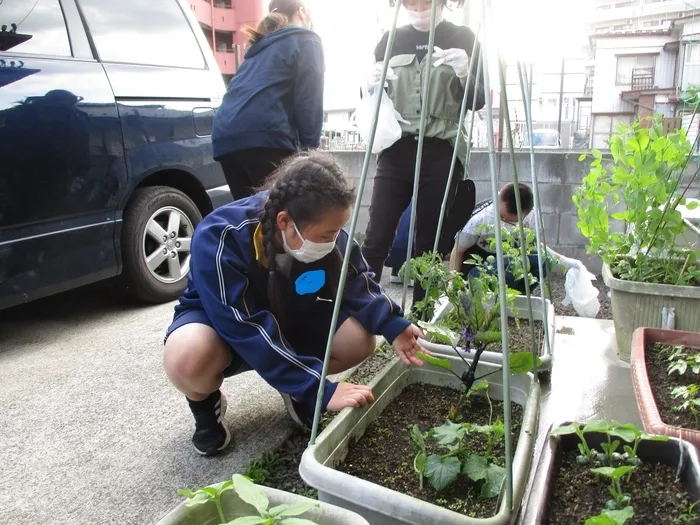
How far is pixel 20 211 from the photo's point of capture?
7.12ft

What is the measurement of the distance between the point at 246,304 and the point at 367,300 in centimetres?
36

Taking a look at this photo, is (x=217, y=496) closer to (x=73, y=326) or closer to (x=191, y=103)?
(x=73, y=326)

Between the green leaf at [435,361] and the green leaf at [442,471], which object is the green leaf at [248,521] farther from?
the green leaf at [435,361]

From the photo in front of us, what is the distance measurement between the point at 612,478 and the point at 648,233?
1.18 m

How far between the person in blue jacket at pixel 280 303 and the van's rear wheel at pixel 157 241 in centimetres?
135

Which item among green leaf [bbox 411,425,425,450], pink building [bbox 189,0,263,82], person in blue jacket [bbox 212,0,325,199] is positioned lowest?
green leaf [bbox 411,425,425,450]

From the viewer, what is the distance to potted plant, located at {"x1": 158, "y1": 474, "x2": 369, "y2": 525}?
0.71 m

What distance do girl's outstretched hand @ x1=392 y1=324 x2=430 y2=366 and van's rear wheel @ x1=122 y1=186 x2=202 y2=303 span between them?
1.63m

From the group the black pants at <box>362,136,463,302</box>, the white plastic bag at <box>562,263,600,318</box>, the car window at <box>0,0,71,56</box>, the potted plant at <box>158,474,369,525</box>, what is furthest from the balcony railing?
the potted plant at <box>158,474,369,525</box>

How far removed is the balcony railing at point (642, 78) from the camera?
13777mm

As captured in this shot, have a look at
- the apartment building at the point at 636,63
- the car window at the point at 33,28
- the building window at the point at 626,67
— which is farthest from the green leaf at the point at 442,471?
the building window at the point at 626,67

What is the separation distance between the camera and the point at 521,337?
1.99 metres

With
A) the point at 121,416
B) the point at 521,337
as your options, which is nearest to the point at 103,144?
the point at 121,416

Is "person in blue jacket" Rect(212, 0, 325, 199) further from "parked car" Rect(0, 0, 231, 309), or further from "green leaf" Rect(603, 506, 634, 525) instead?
"green leaf" Rect(603, 506, 634, 525)
